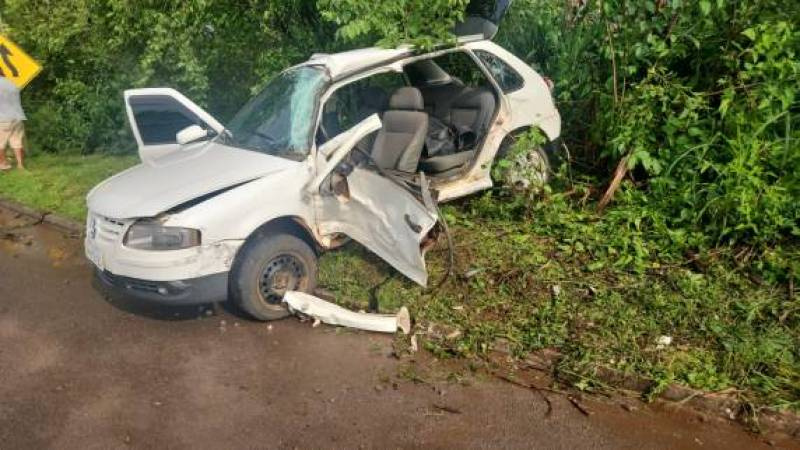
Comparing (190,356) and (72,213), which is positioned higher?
(190,356)

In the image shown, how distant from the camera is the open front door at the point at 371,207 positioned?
4.70 meters

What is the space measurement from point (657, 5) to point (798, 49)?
47.0 inches

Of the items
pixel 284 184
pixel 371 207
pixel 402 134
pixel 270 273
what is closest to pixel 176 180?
pixel 284 184

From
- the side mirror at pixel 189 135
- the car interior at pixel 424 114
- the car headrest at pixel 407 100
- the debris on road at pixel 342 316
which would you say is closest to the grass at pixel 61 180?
the side mirror at pixel 189 135

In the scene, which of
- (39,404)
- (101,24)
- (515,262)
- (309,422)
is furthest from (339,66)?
(101,24)

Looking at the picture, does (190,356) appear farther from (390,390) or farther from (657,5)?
(657,5)

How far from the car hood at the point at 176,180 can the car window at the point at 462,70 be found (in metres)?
2.77

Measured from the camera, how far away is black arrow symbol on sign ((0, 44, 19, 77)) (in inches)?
367

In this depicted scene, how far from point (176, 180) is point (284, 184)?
816 mm

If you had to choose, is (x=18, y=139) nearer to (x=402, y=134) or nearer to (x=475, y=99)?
(x=402, y=134)

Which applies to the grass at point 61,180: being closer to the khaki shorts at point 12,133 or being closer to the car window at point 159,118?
the khaki shorts at point 12,133

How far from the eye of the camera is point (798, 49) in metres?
4.94

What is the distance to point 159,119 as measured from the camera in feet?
20.6

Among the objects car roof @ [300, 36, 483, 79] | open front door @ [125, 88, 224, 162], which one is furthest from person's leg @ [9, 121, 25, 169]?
car roof @ [300, 36, 483, 79]
